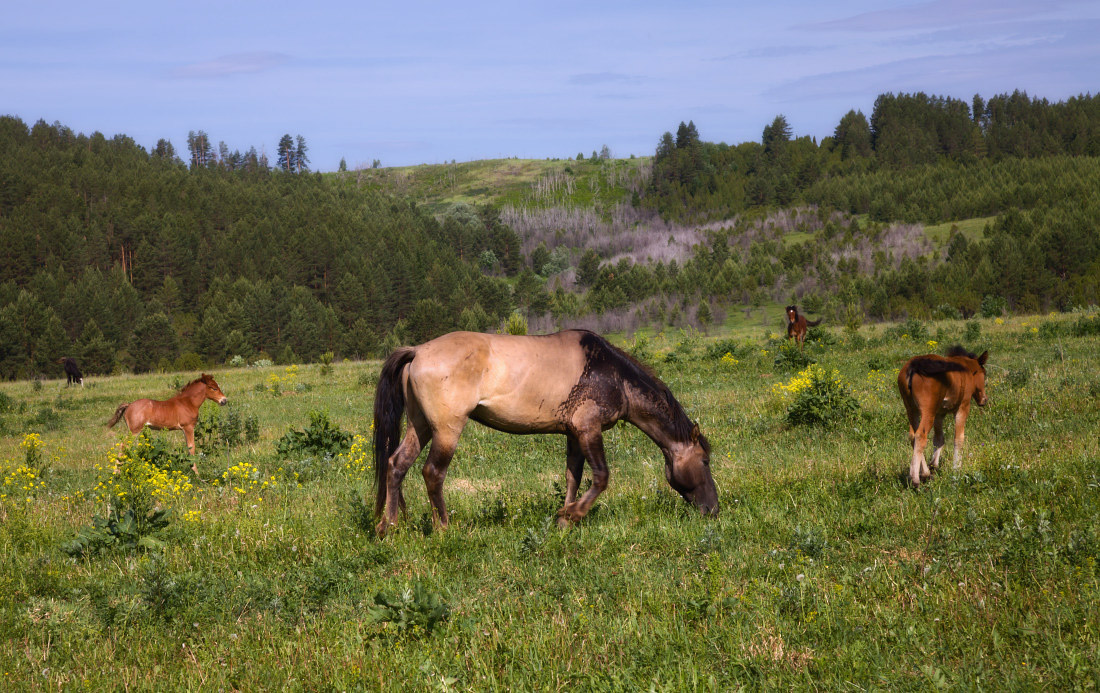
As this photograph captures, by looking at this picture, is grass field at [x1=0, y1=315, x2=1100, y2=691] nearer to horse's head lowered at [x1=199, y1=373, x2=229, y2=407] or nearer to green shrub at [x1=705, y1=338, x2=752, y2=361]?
horse's head lowered at [x1=199, y1=373, x2=229, y2=407]

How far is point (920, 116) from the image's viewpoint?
12862cm

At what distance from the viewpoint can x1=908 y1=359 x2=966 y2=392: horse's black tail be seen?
7641mm

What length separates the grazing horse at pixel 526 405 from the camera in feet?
23.5

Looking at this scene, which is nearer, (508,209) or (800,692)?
(800,692)

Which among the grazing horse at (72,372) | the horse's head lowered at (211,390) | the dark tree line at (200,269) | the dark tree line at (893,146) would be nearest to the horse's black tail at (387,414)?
the horse's head lowered at (211,390)

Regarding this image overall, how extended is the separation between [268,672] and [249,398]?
78.1ft

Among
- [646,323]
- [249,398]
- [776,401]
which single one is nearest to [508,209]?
Answer: [646,323]

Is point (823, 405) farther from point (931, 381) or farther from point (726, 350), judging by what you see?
point (726, 350)

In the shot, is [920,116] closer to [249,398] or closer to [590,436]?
[249,398]

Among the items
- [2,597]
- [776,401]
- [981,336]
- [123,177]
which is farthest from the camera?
[123,177]

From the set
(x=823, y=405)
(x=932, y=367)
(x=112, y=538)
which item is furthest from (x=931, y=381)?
(x=112, y=538)

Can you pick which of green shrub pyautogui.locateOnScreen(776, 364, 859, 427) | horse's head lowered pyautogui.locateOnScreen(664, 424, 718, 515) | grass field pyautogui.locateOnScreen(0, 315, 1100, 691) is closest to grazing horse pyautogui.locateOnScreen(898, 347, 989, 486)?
grass field pyautogui.locateOnScreen(0, 315, 1100, 691)

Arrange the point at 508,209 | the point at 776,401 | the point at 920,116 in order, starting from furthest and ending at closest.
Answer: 1. the point at 508,209
2. the point at 920,116
3. the point at 776,401

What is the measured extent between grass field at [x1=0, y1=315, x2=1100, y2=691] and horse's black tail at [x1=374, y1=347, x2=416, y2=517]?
47 cm
